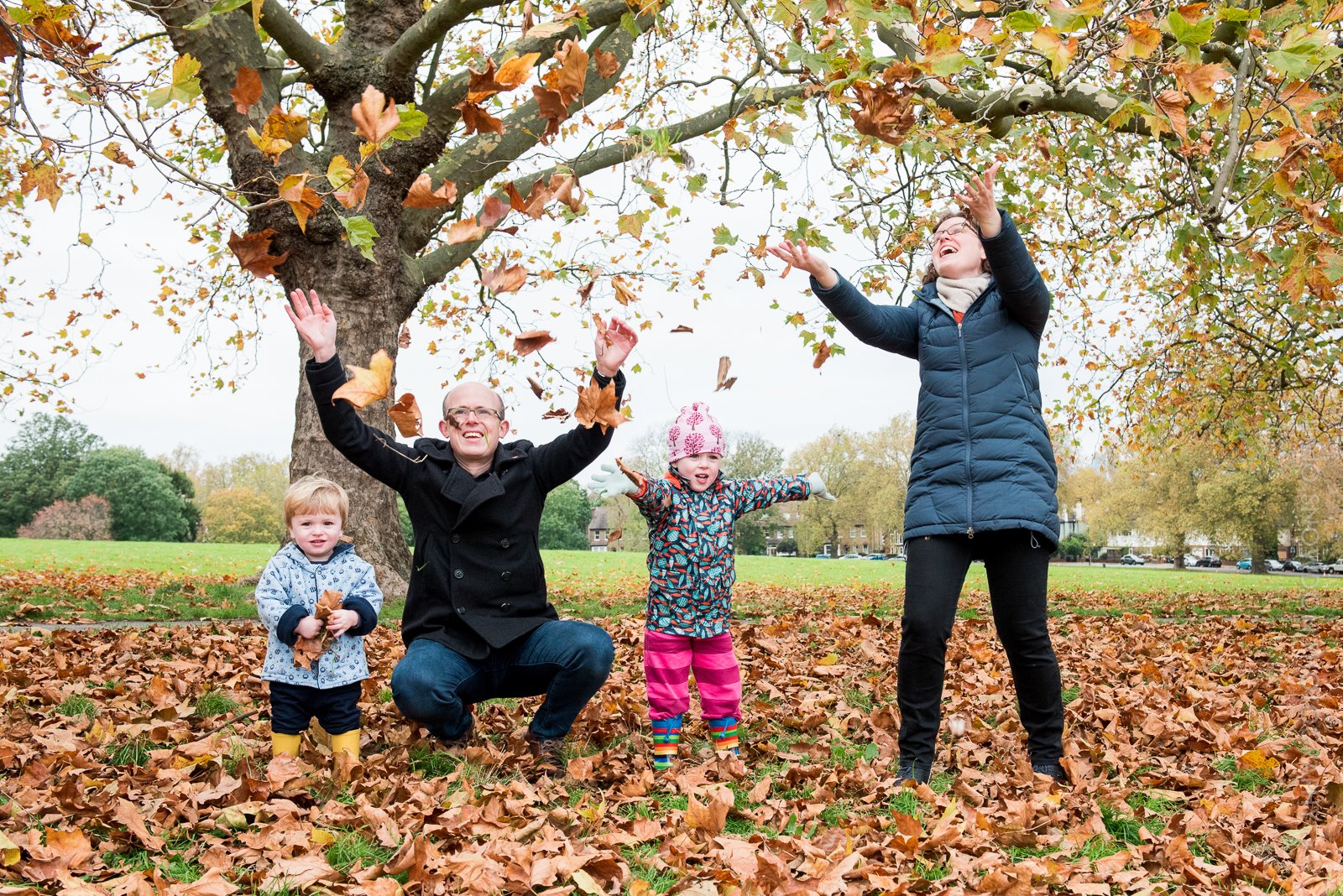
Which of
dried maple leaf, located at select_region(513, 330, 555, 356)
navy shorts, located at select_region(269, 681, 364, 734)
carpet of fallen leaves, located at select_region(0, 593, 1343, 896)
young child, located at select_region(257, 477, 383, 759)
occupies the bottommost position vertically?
carpet of fallen leaves, located at select_region(0, 593, 1343, 896)

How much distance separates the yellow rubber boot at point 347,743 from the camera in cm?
359

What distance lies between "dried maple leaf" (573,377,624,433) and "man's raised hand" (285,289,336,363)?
3.04ft

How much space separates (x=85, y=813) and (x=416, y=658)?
1153 mm

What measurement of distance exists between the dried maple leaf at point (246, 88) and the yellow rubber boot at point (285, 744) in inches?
87.3

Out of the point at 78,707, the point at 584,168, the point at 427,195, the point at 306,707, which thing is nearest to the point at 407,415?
the point at 427,195

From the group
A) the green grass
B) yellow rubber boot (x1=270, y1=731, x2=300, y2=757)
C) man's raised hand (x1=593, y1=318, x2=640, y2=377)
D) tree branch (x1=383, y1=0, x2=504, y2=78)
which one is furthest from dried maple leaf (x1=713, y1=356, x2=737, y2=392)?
tree branch (x1=383, y1=0, x2=504, y2=78)

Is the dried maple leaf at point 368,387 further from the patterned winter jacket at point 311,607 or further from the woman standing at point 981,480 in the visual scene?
the woman standing at point 981,480

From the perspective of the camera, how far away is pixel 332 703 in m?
3.60

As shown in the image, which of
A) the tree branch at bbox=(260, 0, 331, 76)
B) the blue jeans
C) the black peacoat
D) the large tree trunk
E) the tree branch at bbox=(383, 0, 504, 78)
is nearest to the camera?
the blue jeans

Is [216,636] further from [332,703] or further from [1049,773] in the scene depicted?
[1049,773]

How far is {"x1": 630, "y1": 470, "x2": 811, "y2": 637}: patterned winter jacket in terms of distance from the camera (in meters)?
3.99

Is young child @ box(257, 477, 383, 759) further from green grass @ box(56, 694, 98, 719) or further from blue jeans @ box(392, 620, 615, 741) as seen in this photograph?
green grass @ box(56, 694, 98, 719)

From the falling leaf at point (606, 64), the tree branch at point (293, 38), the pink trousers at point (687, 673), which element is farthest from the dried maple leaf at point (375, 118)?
the tree branch at point (293, 38)

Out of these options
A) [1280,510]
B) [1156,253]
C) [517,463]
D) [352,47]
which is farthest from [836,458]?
[517,463]
